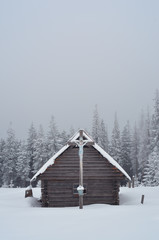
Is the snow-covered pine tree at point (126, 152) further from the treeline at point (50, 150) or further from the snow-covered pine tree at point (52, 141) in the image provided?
the snow-covered pine tree at point (52, 141)

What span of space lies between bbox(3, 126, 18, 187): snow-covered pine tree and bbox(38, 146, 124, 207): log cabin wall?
36229 millimetres

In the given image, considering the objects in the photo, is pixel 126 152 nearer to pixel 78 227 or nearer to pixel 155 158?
pixel 155 158

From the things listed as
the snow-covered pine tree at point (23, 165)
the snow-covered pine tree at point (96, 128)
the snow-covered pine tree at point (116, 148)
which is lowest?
the snow-covered pine tree at point (23, 165)

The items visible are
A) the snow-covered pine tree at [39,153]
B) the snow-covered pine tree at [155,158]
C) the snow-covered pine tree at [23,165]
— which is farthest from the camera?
the snow-covered pine tree at [23,165]

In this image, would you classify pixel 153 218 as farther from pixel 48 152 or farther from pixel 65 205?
pixel 48 152

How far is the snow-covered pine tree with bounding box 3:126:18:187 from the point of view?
187 feet

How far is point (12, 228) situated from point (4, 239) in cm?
150

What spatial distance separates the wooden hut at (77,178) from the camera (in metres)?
21.9

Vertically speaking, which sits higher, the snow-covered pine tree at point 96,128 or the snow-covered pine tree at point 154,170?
the snow-covered pine tree at point 96,128

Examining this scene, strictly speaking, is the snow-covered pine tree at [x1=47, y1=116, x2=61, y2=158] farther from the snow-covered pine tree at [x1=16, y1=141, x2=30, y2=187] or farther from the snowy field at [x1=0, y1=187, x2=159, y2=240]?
the snowy field at [x1=0, y1=187, x2=159, y2=240]

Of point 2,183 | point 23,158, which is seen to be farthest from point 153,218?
point 2,183

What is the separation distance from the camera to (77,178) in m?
22.1

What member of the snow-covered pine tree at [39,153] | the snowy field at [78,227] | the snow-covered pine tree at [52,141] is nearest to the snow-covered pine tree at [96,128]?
the snow-covered pine tree at [52,141]

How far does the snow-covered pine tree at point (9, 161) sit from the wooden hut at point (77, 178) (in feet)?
119
